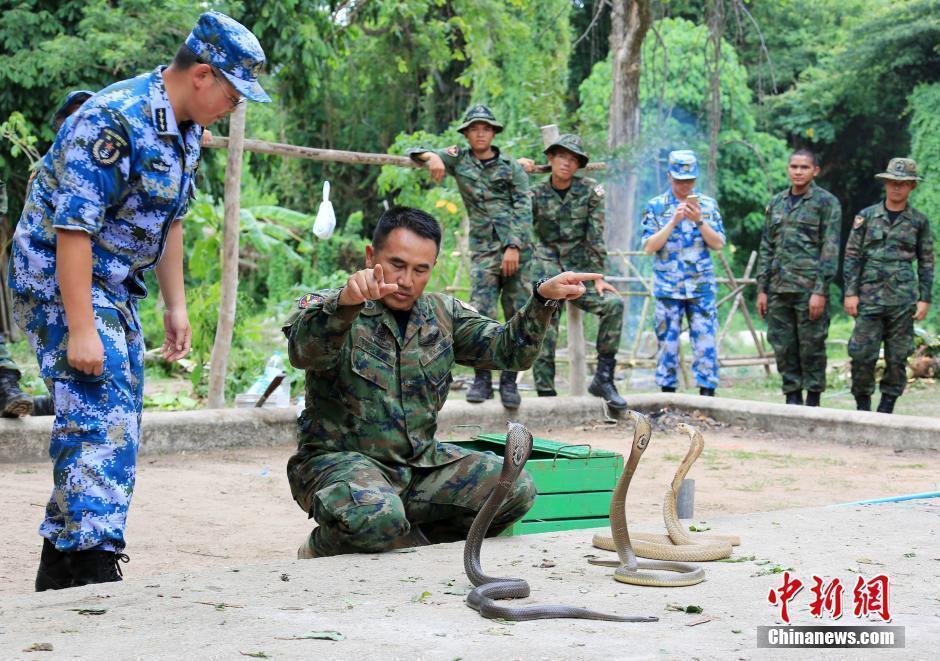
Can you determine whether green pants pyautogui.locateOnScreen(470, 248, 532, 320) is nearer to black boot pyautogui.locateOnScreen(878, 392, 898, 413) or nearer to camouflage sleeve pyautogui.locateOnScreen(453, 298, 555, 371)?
black boot pyautogui.locateOnScreen(878, 392, 898, 413)

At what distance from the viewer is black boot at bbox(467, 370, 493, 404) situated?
Result: 28.6ft

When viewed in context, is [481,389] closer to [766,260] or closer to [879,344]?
[766,260]

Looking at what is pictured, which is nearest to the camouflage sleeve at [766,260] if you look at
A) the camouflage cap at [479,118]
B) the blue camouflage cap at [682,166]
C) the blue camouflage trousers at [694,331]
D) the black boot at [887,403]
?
the blue camouflage trousers at [694,331]

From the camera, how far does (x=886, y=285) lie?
30.3 feet

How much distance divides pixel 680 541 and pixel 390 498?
107 centimetres

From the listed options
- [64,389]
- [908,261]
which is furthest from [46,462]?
[908,261]

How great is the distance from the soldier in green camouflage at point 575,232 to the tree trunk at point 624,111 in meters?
4.29

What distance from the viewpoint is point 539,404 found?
8969mm

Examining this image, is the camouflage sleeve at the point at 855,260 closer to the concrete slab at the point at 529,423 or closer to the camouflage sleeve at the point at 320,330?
the concrete slab at the point at 529,423

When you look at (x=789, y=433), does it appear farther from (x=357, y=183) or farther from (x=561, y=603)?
(x=357, y=183)

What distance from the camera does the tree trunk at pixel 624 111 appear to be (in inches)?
543

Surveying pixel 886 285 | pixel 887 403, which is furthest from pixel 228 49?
pixel 887 403

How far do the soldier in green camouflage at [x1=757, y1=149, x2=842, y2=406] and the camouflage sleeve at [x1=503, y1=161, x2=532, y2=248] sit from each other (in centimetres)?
205

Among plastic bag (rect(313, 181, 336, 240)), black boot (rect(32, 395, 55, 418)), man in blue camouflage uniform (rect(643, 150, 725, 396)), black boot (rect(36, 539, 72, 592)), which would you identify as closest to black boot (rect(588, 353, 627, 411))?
man in blue camouflage uniform (rect(643, 150, 725, 396))
